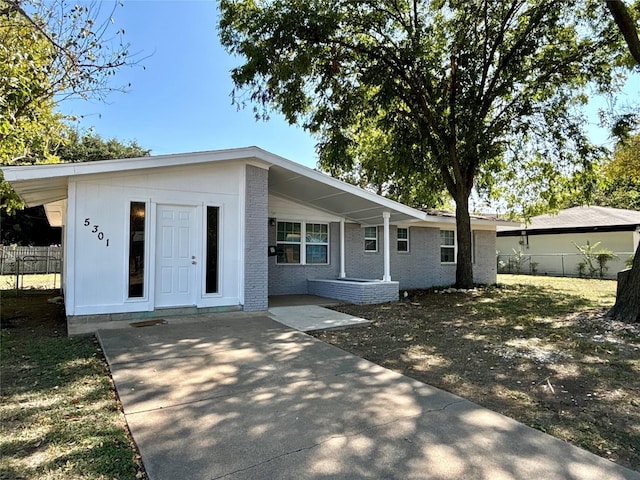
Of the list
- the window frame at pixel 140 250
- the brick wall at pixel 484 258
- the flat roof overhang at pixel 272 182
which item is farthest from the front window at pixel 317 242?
the brick wall at pixel 484 258

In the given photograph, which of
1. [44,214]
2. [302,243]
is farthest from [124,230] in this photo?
[44,214]

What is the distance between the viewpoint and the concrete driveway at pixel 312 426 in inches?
102

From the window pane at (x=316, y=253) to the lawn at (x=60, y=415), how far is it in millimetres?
7201

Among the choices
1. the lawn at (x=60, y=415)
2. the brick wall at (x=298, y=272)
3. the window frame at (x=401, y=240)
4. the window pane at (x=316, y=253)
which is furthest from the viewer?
the window frame at (x=401, y=240)

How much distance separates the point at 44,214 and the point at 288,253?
22723 millimetres

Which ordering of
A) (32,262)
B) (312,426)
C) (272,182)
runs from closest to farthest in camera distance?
(312,426), (272,182), (32,262)

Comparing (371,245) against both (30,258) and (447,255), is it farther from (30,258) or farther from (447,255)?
(30,258)

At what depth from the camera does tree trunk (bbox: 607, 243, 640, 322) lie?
7273 millimetres

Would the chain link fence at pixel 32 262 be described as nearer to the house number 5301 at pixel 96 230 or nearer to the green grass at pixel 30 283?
the green grass at pixel 30 283

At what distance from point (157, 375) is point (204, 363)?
610 millimetres

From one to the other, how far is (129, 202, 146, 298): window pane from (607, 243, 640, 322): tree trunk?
29.9 feet

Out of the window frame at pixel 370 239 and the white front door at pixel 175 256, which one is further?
the window frame at pixel 370 239

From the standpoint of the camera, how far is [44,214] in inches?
1036

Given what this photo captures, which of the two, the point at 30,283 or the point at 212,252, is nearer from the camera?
the point at 212,252
